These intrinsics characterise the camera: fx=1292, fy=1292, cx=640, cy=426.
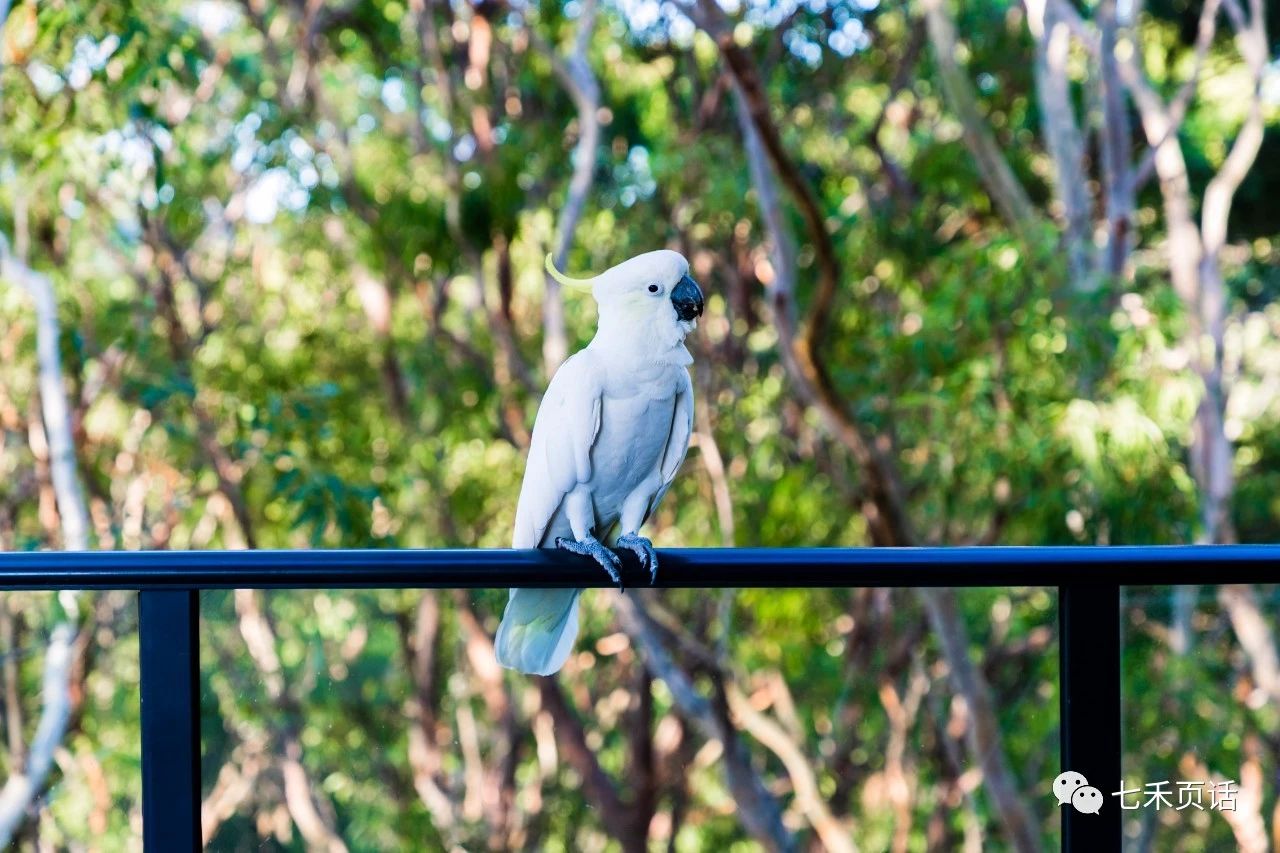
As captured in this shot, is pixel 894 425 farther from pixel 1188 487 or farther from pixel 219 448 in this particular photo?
pixel 219 448

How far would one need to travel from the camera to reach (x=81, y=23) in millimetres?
2912

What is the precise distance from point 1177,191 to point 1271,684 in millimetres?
2276

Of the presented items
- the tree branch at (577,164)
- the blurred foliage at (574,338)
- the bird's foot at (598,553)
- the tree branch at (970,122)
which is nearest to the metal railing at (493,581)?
the bird's foot at (598,553)

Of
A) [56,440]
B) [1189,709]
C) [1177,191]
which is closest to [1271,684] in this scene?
[1189,709]

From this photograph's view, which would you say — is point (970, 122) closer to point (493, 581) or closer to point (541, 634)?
point (541, 634)

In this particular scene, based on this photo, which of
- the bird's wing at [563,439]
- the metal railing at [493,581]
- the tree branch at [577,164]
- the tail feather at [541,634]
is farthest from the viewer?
the tree branch at [577,164]

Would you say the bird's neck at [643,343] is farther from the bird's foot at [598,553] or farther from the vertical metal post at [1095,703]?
the vertical metal post at [1095,703]

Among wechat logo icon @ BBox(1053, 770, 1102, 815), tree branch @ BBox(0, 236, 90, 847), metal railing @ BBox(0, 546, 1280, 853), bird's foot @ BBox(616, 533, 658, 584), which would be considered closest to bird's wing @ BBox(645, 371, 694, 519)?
bird's foot @ BBox(616, 533, 658, 584)

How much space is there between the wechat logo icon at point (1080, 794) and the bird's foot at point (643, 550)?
376 millimetres

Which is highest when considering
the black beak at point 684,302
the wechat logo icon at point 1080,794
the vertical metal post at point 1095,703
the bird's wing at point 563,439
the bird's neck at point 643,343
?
the black beak at point 684,302

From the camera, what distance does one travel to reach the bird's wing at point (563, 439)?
1.45 metres

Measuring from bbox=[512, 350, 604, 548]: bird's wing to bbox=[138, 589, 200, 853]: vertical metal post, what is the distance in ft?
1.69

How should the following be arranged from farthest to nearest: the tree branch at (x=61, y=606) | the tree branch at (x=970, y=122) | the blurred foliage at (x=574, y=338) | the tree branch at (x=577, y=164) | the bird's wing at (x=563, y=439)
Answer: the tree branch at (x=577, y=164), the tree branch at (x=970, y=122), the blurred foliage at (x=574, y=338), the tree branch at (x=61, y=606), the bird's wing at (x=563, y=439)

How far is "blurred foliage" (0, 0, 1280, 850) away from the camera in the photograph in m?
3.13
